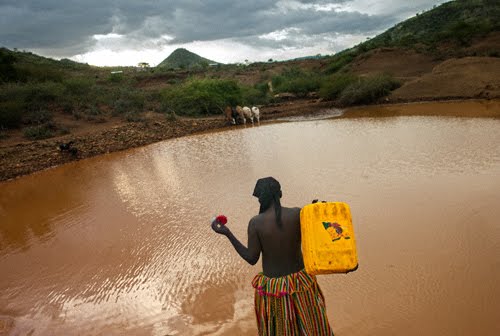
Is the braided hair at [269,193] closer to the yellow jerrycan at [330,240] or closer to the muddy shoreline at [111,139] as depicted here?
the yellow jerrycan at [330,240]

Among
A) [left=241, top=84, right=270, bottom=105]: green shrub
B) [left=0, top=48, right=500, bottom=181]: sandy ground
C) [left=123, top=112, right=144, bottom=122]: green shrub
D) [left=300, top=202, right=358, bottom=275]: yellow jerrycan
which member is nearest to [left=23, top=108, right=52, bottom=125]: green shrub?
[left=0, top=48, right=500, bottom=181]: sandy ground

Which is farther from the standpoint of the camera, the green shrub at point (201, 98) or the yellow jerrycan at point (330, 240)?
the green shrub at point (201, 98)

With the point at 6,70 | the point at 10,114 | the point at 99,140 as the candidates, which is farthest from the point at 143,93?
the point at 99,140

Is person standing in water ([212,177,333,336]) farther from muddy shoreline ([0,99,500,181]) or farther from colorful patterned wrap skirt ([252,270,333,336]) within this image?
muddy shoreline ([0,99,500,181])

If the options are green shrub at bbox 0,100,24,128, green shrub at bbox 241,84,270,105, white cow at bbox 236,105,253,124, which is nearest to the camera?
green shrub at bbox 0,100,24,128

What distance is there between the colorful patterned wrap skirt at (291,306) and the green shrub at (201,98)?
1883 centimetres

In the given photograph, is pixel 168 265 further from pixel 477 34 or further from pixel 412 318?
pixel 477 34

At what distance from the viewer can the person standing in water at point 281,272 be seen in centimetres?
195

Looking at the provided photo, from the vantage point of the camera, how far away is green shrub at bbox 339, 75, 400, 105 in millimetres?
18484

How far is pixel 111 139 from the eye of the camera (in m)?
14.3

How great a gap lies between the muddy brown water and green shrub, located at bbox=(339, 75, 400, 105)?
929 centimetres

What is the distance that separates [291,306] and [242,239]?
282 cm

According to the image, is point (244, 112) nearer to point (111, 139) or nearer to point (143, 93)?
point (111, 139)

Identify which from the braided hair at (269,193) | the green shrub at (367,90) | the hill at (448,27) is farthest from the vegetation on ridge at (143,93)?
the braided hair at (269,193)
